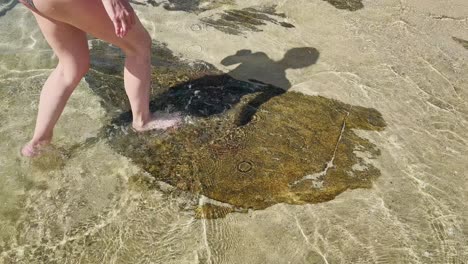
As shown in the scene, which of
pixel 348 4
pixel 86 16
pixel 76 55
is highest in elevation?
pixel 86 16

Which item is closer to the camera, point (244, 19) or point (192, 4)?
point (244, 19)

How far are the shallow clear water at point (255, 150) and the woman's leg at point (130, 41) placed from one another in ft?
0.47

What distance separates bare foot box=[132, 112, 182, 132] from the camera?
340cm

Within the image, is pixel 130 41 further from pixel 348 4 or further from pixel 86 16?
pixel 348 4

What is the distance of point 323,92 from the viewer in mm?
3861

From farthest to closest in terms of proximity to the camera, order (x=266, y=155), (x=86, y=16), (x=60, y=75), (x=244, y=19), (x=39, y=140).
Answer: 1. (x=244, y=19)
2. (x=266, y=155)
3. (x=39, y=140)
4. (x=60, y=75)
5. (x=86, y=16)

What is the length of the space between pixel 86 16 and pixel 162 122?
1.07 metres

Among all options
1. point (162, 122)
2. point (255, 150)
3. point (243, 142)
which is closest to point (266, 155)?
point (255, 150)

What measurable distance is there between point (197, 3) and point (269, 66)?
4.63 feet

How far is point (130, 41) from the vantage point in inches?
115

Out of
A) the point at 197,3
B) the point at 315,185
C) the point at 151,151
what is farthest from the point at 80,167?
the point at 197,3

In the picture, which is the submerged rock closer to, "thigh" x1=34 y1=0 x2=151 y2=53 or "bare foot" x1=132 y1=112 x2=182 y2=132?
"bare foot" x1=132 y1=112 x2=182 y2=132

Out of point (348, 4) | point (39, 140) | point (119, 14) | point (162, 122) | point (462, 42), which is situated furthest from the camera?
point (348, 4)

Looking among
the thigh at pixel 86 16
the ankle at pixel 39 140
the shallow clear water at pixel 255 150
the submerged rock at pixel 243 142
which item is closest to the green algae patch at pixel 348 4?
the shallow clear water at pixel 255 150
